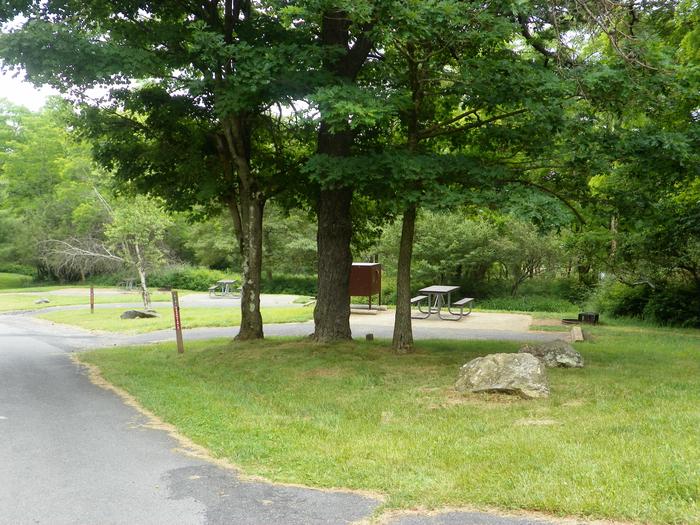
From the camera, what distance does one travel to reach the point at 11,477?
509 cm

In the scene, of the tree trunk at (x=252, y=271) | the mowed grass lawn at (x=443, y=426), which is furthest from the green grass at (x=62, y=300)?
the mowed grass lawn at (x=443, y=426)

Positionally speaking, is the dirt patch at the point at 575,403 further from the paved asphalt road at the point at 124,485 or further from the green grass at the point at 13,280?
the green grass at the point at 13,280

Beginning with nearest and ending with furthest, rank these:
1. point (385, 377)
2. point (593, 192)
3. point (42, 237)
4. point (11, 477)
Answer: point (11, 477), point (385, 377), point (593, 192), point (42, 237)

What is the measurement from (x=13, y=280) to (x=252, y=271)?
44347mm

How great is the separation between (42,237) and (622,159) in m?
42.5

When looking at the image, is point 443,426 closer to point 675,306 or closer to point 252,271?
point 252,271

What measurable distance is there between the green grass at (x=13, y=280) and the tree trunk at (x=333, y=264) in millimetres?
43179

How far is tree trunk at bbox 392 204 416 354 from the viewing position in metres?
10.9

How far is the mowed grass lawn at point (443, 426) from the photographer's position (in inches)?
172

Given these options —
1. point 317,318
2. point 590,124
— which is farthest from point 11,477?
point 590,124

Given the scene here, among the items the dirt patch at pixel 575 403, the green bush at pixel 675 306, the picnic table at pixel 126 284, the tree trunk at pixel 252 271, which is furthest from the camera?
the picnic table at pixel 126 284

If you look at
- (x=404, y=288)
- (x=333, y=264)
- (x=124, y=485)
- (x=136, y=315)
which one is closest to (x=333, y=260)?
(x=333, y=264)

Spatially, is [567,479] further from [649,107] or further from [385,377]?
[649,107]

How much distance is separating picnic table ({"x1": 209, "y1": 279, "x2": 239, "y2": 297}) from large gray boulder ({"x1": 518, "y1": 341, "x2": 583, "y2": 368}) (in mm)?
25880
